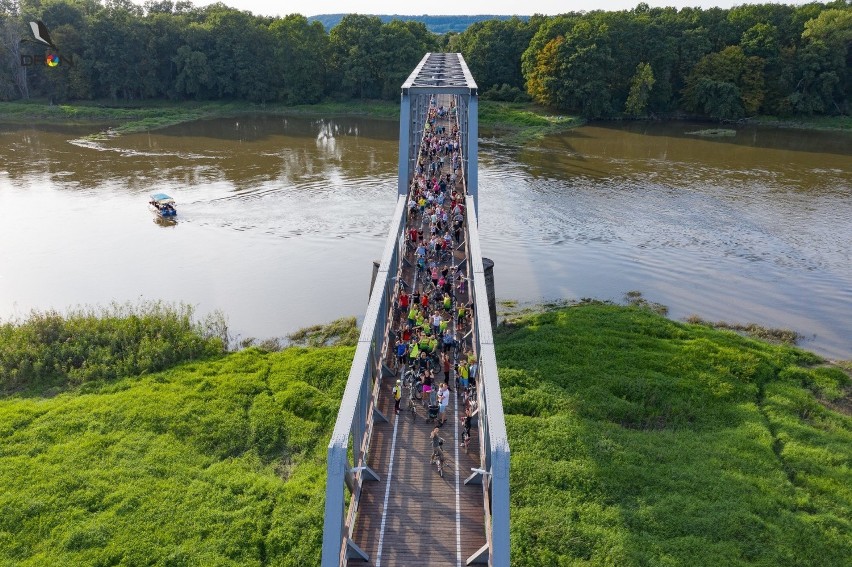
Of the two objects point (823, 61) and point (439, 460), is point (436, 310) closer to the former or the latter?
point (439, 460)

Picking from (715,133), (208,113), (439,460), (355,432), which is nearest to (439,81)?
(439,460)

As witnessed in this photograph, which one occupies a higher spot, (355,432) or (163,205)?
(163,205)

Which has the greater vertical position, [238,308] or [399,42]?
[399,42]

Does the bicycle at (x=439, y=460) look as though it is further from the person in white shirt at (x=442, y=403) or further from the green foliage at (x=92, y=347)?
the green foliage at (x=92, y=347)

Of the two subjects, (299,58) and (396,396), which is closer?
(396,396)

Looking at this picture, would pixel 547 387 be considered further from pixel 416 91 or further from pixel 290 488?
pixel 416 91

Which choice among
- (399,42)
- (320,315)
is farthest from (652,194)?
(399,42)

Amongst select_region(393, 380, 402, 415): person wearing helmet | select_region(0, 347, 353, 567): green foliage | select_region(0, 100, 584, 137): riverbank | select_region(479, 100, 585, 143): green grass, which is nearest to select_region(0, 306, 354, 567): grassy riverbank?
select_region(0, 347, 353, 567): green foliage

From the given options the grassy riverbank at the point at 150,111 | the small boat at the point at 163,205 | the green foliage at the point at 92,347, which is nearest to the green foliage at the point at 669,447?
the green foliage at the point at 92,347
